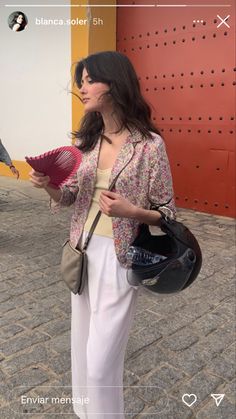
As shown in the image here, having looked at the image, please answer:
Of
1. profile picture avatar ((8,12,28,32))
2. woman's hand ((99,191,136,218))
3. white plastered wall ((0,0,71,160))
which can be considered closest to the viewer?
woman's hand ((99,191,136,218))

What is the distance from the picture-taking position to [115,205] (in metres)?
1.66

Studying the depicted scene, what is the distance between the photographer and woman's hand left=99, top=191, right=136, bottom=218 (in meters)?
1.66

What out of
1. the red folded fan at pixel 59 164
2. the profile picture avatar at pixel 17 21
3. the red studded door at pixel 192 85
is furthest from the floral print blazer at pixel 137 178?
the profile picture avatar at pixel 17 21

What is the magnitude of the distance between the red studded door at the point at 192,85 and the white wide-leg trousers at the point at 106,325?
199 inches

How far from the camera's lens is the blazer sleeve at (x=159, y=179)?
1812 millimetres

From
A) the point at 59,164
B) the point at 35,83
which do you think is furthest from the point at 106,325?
the point at 35,83

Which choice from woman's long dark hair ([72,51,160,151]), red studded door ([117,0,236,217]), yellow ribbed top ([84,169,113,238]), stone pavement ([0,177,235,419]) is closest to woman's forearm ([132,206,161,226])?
yellow ribbed top ([84,169,113,238])

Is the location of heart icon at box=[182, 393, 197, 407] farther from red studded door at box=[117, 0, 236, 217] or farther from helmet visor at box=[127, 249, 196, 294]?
red studded door at box=[117, 0, 236, 217]

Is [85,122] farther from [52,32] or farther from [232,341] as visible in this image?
[52,32]

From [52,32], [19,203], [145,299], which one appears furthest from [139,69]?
[145,299]

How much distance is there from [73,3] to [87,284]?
6788mm

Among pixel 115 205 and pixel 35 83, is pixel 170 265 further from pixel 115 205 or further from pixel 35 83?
pixel 35 83

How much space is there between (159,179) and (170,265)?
37 cm

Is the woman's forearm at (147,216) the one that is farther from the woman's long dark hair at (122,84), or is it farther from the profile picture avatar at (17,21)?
the profile picture avatar at (17,21)
